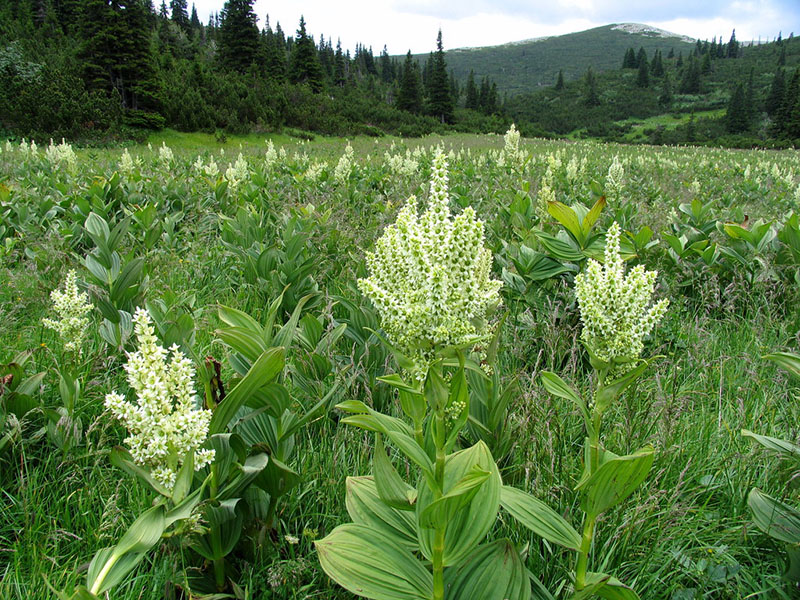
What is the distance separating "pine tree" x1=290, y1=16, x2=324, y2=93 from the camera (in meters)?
52.1

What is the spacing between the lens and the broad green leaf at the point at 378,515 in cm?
167

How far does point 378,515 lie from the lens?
1.72 metres

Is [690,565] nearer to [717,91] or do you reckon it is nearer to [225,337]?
[225,337]

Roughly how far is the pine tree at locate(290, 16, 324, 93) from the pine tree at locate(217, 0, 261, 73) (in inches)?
219

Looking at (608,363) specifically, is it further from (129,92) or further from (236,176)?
(129,92)

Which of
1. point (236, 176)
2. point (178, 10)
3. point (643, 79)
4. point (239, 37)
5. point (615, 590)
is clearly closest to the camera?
point (615, 590)

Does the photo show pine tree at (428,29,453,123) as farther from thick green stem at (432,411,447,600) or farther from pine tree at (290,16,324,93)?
thick green stem at (432,411,447,600)

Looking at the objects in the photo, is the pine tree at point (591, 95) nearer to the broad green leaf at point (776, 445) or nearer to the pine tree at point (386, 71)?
the pine tree at point (386, 71)

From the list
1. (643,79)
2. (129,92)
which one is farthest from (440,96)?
(643,79)

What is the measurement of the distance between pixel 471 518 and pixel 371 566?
1.16ft

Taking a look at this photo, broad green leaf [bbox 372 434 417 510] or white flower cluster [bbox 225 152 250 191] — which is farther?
white flower cluster [bbox 225 152 250 191]

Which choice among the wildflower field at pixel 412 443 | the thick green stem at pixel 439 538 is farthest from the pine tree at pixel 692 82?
the thick green stem at pixel 439 538

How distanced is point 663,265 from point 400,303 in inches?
175

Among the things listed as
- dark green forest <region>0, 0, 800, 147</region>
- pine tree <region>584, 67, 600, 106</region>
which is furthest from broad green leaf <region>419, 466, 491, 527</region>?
pine tree <region>584, 67, 600, 106</region>
